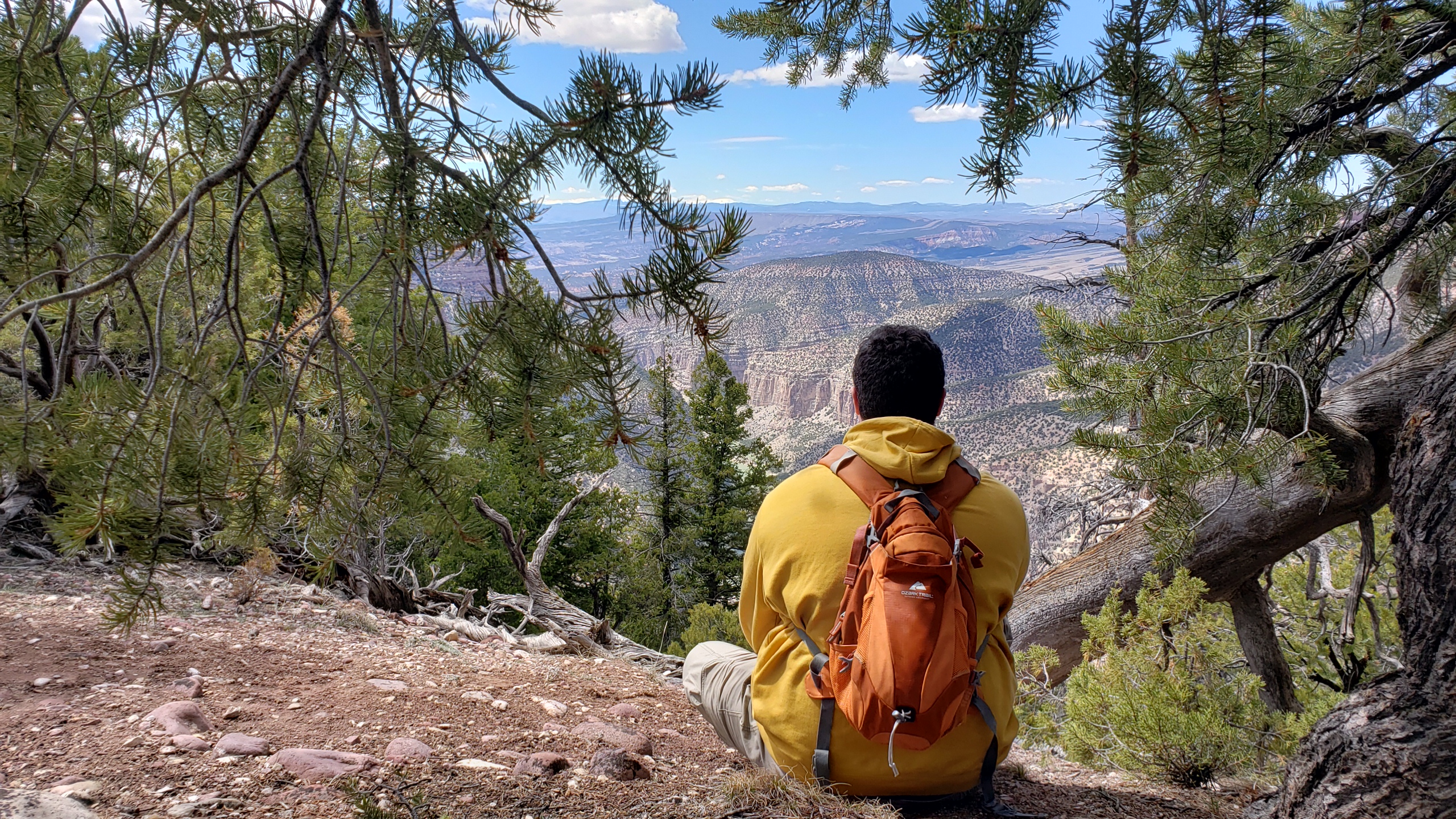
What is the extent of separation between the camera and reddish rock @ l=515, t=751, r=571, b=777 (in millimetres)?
2527

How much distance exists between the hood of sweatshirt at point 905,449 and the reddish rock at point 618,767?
1414 mm

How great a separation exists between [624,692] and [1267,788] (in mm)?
3036

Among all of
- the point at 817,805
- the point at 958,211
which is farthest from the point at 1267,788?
the point at 958,211

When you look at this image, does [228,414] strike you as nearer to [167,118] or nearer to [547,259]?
[167,118]

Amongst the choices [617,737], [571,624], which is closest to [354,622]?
[571,624]

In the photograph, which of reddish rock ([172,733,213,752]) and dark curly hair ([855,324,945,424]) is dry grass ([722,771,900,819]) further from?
reddish rock ([172,733,213,752])

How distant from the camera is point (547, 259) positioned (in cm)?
145

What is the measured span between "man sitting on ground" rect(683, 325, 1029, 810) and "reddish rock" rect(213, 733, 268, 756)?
163 cm

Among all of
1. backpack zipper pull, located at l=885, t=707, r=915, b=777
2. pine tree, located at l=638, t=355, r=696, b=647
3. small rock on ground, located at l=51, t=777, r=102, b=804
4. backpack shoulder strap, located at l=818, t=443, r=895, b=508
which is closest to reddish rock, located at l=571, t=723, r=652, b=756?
backpack zipper pull, located at l=885, t=707, r=915, b=777

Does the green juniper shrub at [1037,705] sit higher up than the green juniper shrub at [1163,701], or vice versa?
the green juniper shrub at [1163,701]

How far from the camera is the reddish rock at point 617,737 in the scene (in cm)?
305

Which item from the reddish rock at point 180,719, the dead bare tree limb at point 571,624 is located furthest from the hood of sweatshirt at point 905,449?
the dead bare tree limb at point 571,624

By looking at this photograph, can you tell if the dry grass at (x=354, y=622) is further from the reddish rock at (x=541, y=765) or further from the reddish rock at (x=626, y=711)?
the reddish rock at (x=541, y=765)

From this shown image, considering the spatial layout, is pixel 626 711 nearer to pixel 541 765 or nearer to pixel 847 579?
pixel 541 765
